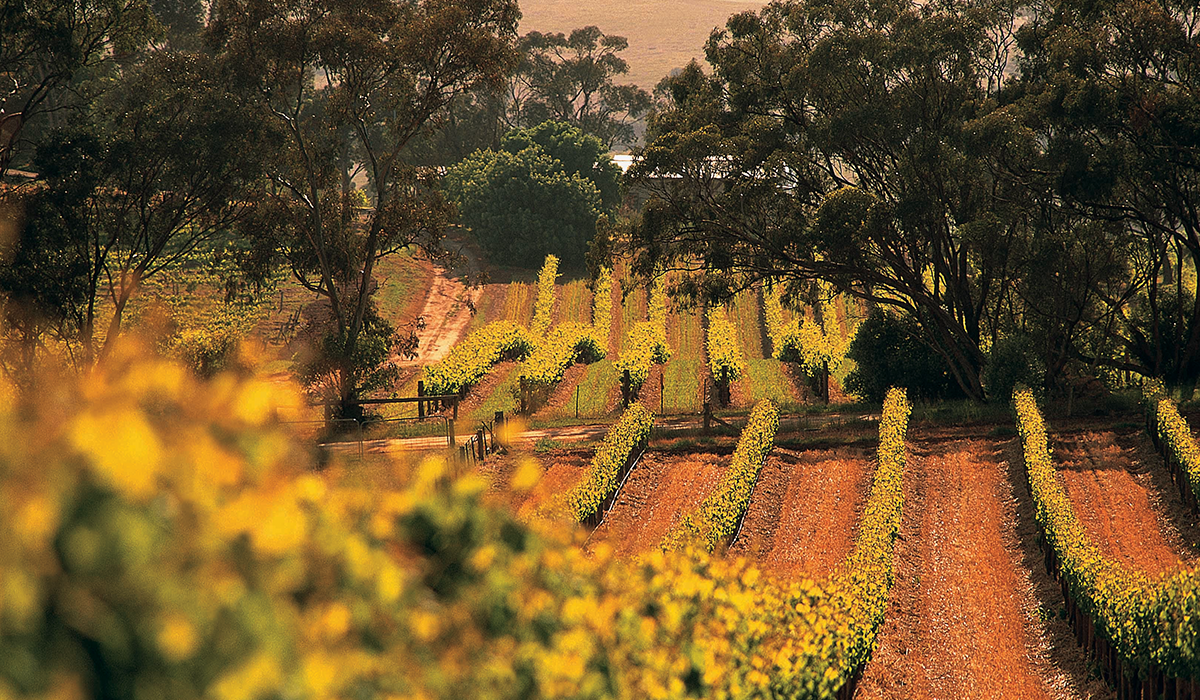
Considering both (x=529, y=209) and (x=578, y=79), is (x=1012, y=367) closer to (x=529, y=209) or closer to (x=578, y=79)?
(x=529, y=209)

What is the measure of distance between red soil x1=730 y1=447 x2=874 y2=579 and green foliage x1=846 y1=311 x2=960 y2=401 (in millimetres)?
6907

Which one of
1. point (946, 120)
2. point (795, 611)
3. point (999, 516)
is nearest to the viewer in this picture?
point (795, 611)

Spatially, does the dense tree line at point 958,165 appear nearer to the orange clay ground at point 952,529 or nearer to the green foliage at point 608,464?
the orange clay ground at point 952,529

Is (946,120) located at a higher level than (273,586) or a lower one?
higher

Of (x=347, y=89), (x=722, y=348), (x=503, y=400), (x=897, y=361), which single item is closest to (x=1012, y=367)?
(x=897, y=361)

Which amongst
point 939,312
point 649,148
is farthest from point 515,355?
point 939,312

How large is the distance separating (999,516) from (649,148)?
16.0 meters

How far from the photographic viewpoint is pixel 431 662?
450cm

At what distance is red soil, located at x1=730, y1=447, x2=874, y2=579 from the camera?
1936 cm

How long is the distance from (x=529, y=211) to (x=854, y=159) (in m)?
38.5

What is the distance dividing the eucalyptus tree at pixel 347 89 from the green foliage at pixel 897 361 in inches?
581

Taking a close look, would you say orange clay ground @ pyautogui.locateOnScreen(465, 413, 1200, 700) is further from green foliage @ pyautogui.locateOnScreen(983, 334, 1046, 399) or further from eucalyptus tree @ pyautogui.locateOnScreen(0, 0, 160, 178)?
eucalyptus tree @ pyautogui.locateOnScreen(0, 0, 160, 178)

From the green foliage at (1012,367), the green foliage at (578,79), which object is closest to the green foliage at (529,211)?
the green foliage at (578,79)

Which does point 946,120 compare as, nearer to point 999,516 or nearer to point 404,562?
point 999,516
